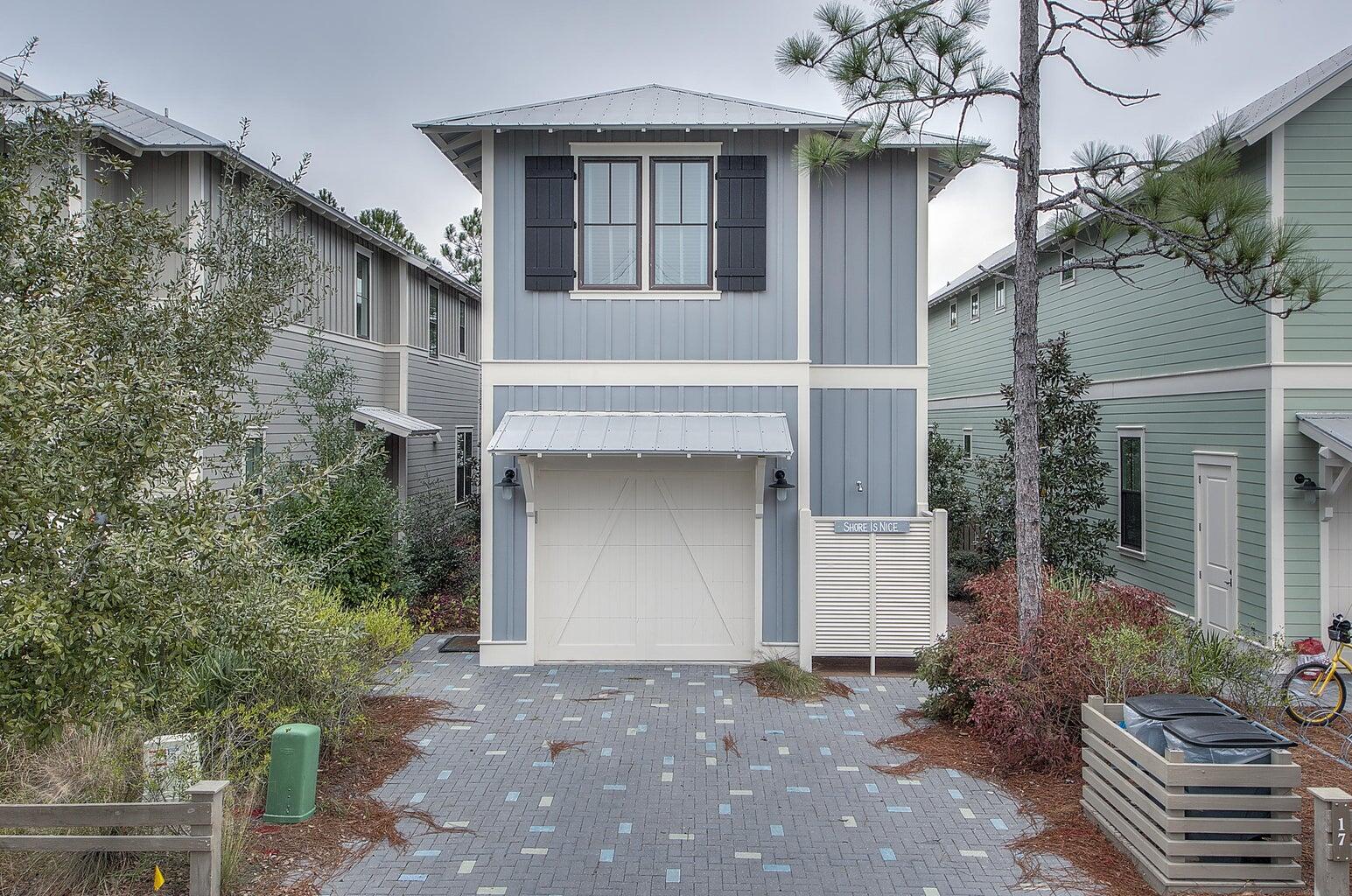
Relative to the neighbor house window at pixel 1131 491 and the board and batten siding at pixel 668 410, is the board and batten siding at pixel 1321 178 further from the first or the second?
the board and batten siding at pixel 668 410

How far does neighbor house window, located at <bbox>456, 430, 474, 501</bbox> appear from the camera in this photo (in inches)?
848

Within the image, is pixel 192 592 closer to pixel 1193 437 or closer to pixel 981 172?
pixel 981 172

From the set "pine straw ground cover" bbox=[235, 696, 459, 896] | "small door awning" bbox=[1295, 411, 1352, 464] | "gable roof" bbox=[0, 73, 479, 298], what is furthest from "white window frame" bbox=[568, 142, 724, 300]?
"small door awning" bbox=[1295, 411, 1352, 464]

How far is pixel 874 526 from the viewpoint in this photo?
33.2ft

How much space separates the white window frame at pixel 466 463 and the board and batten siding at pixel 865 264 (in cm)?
1182

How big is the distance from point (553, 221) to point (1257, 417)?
27.7 ft

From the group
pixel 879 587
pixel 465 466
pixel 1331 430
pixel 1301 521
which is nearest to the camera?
pixel 1331 430

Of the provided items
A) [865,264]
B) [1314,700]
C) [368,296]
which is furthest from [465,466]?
[1314,700]

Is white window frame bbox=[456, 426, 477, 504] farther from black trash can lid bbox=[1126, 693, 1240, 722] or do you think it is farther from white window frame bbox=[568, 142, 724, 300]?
black trash can lid bbox=[1126, 693, 1240, 722]

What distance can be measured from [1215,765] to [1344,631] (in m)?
Answer: 4.70

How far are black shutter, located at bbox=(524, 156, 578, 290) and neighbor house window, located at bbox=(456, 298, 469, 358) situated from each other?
1271cm

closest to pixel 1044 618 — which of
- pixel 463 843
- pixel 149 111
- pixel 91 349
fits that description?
pixel 463 843

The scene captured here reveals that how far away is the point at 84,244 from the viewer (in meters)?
5.23

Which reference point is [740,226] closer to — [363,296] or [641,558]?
[641,558]
